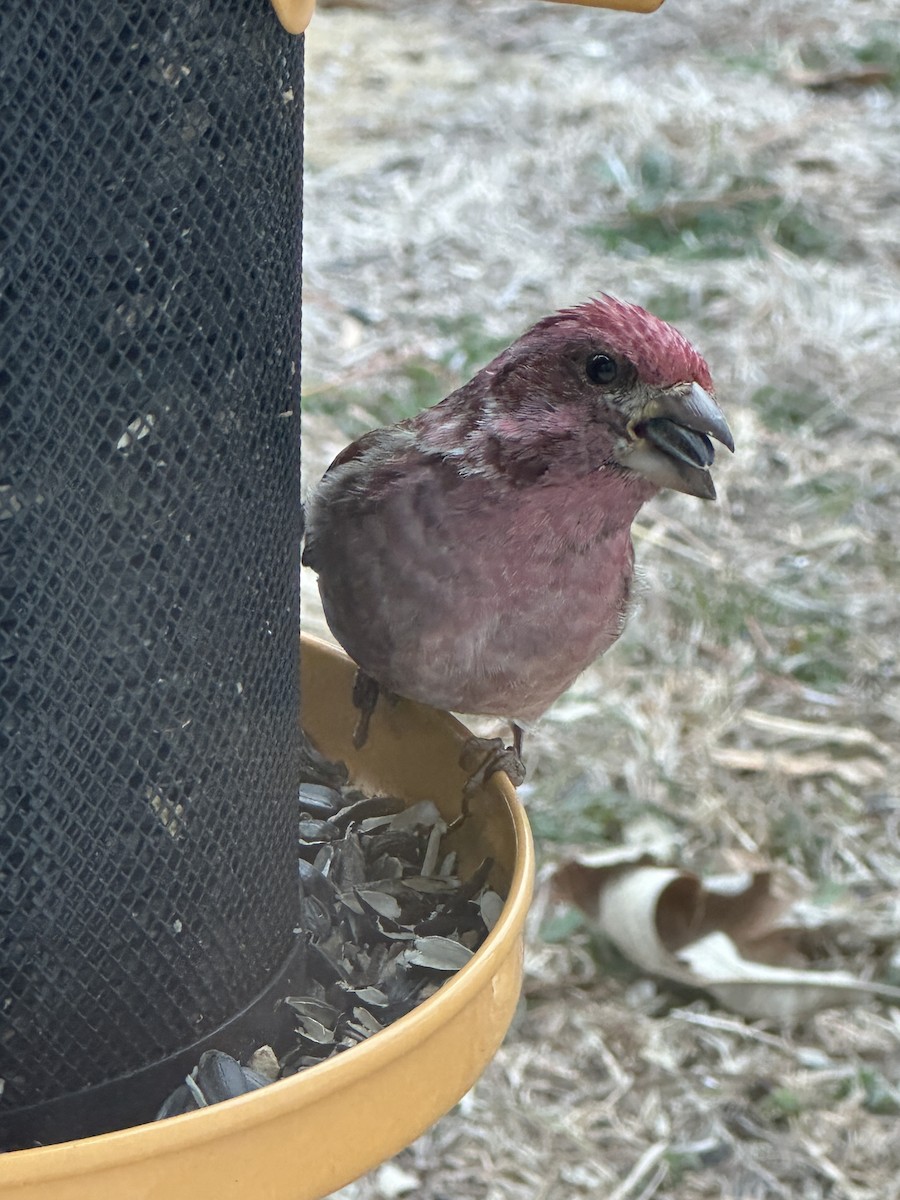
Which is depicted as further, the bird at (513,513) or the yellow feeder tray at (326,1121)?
the bird at (513,513)

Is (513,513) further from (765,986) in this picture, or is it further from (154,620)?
(765,986)

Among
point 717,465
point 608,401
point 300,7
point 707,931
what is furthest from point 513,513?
point 717,465

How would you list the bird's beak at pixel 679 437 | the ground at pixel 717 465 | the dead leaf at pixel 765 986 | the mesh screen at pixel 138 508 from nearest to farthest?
the mesh screen at pixel 138 508 → the bird's beak at pixel 679 437 → the ground at pixel 717 465 → the dead leaf at pixel 765 986

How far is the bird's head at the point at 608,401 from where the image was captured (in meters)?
2.07

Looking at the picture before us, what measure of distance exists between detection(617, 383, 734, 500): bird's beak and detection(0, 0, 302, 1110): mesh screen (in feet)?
1.51

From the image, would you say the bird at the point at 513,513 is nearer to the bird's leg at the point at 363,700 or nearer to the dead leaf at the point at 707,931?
the bird's leg at the point at 363,700

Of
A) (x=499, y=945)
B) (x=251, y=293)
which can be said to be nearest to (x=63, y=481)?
(x=251, y=293)

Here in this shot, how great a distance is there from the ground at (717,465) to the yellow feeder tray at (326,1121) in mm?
1557

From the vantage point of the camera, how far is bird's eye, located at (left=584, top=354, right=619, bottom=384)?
2.14 metres

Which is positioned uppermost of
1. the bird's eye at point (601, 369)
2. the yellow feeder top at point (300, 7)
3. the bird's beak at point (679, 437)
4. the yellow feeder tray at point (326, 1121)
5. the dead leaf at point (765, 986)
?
the yellow feeder top at point (300, 7)

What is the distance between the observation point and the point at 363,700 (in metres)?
2.46

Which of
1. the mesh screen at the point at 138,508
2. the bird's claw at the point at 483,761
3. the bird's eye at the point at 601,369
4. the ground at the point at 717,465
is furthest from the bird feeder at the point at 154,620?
the ground at the point at 717,465

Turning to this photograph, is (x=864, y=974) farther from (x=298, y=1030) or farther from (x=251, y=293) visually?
(x=251, y=293)

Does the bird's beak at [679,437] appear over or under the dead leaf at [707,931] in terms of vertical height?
over
